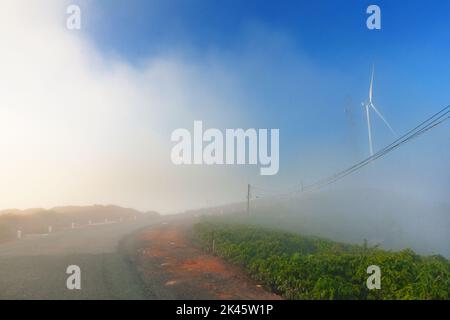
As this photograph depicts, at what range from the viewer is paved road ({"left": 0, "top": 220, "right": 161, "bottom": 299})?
14.1 metres

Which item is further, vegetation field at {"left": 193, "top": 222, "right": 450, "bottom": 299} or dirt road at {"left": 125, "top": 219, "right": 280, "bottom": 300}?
dirt road at {"left": 125, "top": 219, "right": 280, "bottom": 300}

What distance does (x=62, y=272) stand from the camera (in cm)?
1766

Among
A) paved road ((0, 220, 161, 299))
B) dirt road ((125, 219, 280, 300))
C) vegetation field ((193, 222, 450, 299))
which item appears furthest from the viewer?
dirt road ((125, 219, 280, 300))

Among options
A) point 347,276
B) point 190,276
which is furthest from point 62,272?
point 347,276

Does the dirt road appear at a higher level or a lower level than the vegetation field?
lower

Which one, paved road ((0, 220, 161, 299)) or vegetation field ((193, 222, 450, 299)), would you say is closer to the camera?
paved road ((0, 220, 161, 299))

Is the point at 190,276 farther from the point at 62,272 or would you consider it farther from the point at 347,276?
the point at 347,276

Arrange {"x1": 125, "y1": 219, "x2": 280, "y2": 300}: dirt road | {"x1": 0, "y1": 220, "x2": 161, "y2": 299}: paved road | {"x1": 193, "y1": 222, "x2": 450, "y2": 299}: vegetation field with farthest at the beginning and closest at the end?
{"x1": 125, "y1": 219, "x2": 280, "y2": 300}: dirt road < {"x1": 193, "y1": 222, "x2": 450, "y2": 299}: vegetation field < {"x1": 0, "y1": 220, "x2": 161, "y2": 299}: paved road

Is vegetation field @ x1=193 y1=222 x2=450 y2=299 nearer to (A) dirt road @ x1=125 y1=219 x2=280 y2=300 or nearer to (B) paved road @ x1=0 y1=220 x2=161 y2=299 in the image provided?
(A) dirt road @ x1=125 y1=219 x2=280 y2=300

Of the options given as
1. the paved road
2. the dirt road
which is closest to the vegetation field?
the dirt road
